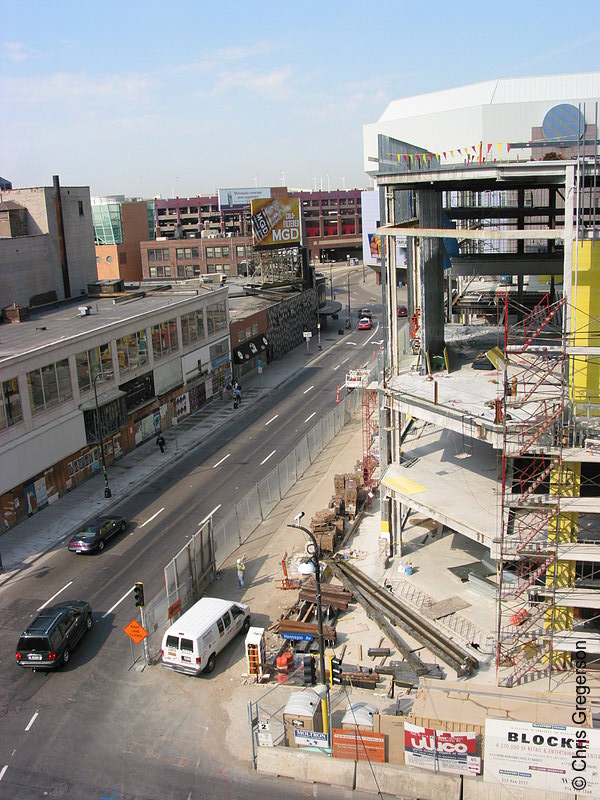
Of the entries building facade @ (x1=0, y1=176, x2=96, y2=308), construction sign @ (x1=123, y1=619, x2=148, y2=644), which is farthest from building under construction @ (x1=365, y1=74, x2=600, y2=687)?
building facade @ (x1=0, y1=176, x2=96, y2=308)

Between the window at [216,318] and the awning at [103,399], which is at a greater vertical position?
the window at [216,318]

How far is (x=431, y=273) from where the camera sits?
1302 inches

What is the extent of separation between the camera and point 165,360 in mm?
54125

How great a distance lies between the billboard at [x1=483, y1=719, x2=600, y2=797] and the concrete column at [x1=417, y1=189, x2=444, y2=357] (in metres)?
17.1

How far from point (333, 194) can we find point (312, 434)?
426 feet

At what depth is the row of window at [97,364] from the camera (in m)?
38.7

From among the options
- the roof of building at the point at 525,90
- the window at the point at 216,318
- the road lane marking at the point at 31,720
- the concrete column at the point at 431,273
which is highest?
the roof of building at the point at 525,90

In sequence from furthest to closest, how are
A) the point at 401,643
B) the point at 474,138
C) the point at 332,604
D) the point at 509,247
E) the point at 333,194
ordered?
the point at 333,194
the point at 474,138
the point at 509,247
the point at 332,604
the point at 401,643

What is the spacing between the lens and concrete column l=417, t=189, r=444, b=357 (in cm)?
3259

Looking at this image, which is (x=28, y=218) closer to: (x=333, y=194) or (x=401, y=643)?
(x=401, y=643)

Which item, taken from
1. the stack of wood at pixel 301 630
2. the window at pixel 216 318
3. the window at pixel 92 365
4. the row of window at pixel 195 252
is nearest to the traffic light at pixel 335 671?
the stack of wood at pixel 301 630

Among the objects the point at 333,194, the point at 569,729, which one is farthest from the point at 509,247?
the point at 333,194

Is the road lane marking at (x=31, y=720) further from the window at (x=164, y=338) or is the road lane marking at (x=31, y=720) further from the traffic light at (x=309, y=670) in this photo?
the window at (x=164, y=338)

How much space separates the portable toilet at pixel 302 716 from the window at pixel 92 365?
2754 centimetres
